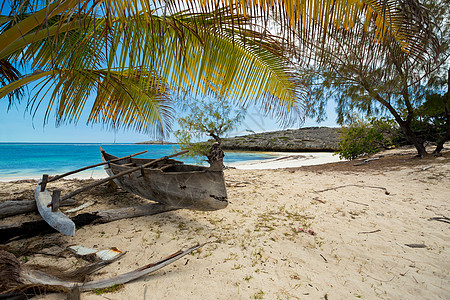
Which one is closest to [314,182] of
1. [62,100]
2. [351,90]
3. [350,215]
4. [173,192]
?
[350,215]

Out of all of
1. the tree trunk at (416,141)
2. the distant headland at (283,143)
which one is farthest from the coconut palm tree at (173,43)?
the distant headland at (283,143)

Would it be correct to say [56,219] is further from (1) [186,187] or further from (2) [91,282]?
(1) [186,187]

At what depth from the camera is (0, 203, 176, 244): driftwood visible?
242cm

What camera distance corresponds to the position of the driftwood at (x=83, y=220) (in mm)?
2420

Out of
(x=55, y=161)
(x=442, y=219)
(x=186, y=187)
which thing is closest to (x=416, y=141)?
(x=442, y=219)

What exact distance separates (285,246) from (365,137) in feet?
28.1

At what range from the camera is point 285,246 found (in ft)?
8.00

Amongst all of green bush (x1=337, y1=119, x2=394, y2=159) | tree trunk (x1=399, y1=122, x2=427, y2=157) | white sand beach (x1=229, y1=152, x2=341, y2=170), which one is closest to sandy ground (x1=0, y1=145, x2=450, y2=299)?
tree trunk (x1=399, y1=122, x2=427, y2=157)

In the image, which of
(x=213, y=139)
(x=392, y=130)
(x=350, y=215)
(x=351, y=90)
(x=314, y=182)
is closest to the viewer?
(x=350, y=215)

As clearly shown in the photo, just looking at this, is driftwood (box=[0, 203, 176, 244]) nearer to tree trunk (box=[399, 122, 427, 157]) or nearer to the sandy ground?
the sandy ground

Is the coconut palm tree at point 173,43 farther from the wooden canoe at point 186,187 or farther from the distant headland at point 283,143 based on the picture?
the distant headland at point 283,143

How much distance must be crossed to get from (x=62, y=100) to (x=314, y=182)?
5544 millimetres

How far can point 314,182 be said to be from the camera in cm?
570

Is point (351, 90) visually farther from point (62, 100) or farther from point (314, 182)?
point (62, 100)
